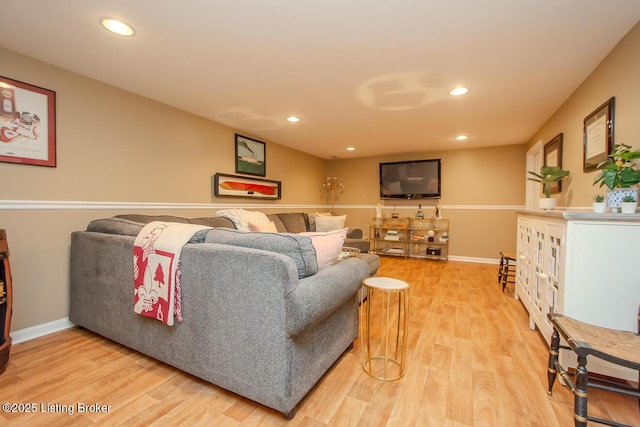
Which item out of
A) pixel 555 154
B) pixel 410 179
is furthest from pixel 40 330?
pixel 410 179

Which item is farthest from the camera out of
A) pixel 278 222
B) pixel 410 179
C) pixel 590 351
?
pixel 410 179

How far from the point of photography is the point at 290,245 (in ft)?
4.49

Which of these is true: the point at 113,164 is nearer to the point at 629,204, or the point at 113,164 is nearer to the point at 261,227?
the point at 261,227

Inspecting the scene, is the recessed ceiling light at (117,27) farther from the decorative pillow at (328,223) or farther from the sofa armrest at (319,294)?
the decorative pillow at (328,223)

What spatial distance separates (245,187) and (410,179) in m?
3.16

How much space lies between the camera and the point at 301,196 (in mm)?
5402

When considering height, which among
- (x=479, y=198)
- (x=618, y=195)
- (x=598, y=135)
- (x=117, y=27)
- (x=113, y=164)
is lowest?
(x=618, y=195)

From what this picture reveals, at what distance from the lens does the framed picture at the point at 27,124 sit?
6.32ft

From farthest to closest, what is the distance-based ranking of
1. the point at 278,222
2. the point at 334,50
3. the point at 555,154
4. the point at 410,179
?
the point at 410,179 → the point at 278,222 → the point at 555,154 → the point at 334,50

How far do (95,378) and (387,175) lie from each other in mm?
5101

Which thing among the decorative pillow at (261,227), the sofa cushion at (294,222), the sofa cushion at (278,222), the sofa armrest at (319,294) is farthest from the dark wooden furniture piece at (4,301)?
the sofa cushion at (294,222)

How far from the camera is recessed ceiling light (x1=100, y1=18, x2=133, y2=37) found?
1609 millimetres

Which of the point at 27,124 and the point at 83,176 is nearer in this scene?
the point at 27,124

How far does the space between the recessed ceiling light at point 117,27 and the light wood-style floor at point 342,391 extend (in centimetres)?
206
